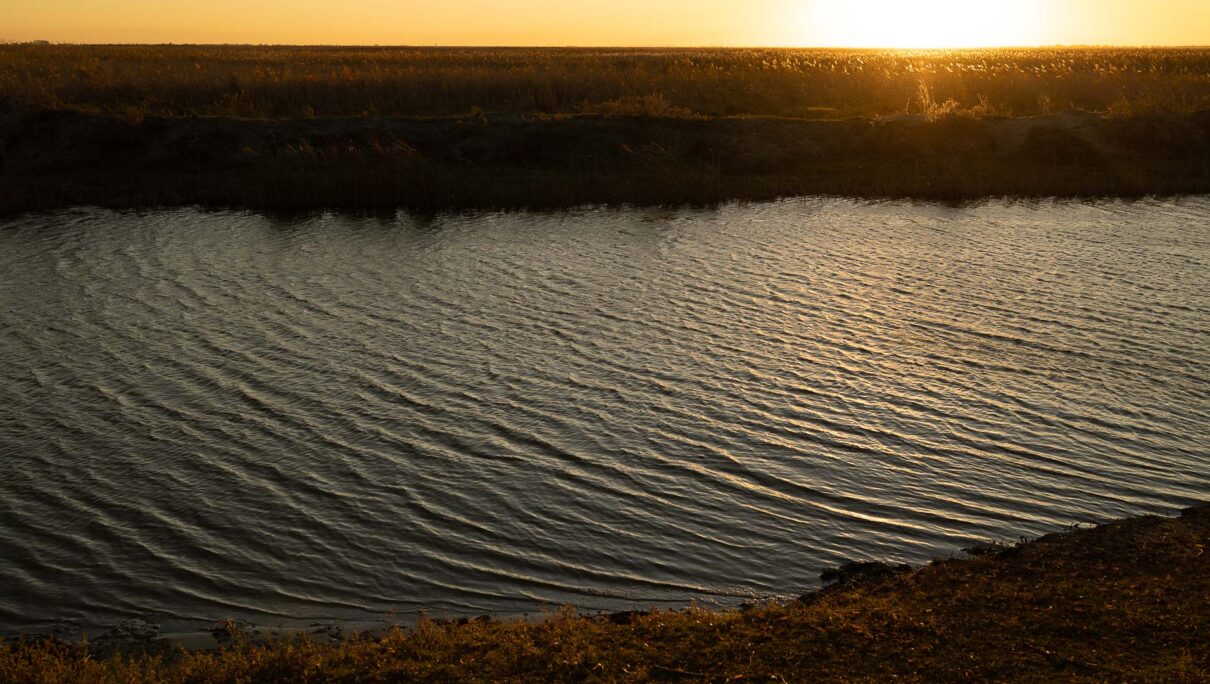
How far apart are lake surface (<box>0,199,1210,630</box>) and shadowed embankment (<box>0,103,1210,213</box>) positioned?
31.0 ft

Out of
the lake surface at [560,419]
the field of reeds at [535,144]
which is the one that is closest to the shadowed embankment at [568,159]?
the field of reeds at [535,144]

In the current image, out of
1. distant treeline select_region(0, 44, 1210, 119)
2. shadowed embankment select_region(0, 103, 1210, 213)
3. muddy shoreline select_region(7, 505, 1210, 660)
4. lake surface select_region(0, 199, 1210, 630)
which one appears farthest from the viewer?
distant treeline select_region(0, 44, 1210, 119)

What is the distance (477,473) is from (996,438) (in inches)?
264

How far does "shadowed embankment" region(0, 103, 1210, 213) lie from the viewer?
35.8 meters

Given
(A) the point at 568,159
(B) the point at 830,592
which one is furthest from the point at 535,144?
(B) the point at 830,592

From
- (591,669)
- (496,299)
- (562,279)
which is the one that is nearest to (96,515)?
(591,669)

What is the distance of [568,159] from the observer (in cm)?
3984

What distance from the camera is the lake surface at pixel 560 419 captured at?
11.0 meters

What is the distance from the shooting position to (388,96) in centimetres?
4800

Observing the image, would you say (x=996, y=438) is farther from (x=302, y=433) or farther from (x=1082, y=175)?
(x=1082, y=175)

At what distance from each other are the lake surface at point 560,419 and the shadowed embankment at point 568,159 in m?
9.45

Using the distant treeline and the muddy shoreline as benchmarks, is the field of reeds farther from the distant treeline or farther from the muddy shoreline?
the muddy shoreline

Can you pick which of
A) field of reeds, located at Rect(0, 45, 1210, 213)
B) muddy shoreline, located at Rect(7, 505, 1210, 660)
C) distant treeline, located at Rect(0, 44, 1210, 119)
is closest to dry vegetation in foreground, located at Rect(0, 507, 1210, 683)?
muddy shoreline, located at Rect(7, 505, 1210, 660)

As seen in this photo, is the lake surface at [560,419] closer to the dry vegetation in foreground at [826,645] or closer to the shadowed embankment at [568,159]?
the dry vegetation in foreground at [826,645]
